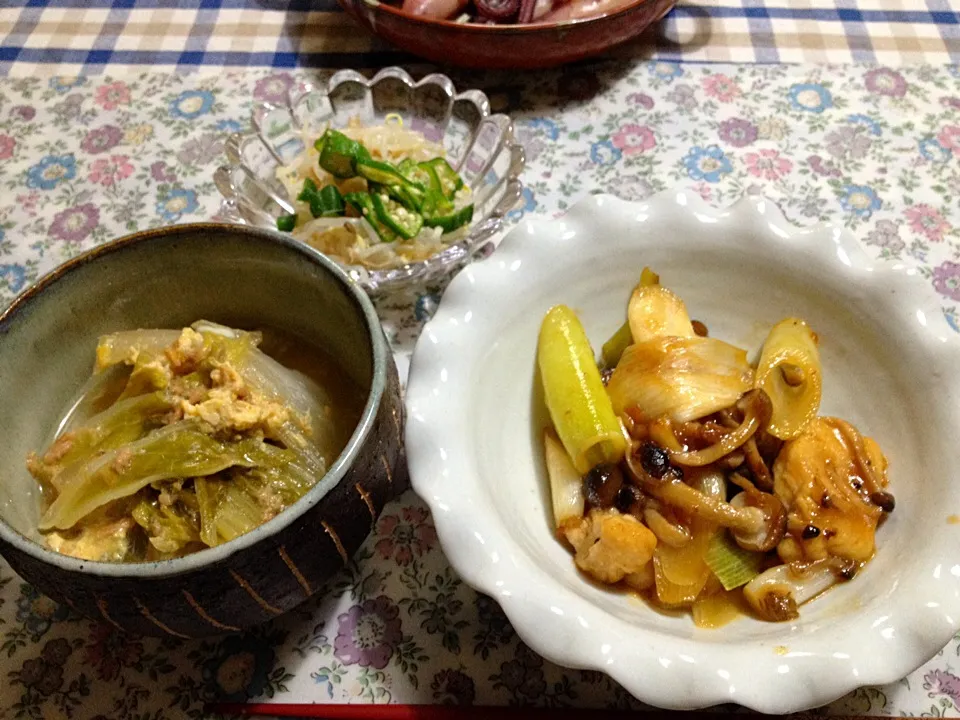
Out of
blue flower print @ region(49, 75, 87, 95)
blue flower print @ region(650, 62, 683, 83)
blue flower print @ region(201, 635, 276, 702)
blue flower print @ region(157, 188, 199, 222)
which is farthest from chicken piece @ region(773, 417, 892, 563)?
blue flower print @ region(49, 75, 87, 95)

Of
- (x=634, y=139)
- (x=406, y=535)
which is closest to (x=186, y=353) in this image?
(x=406, y=535)

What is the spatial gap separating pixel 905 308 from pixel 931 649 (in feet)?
1.66

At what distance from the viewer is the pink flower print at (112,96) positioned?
189 cm

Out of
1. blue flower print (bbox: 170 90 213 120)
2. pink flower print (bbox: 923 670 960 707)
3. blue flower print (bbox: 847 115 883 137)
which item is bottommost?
pink flower print (bbox: 923 670 960 707)

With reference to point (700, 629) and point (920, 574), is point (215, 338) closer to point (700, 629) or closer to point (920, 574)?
point (700, 629)

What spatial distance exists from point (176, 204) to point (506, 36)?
836mm

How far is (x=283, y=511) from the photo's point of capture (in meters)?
0.81

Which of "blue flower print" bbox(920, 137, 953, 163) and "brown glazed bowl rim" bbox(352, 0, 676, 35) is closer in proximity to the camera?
"brown glazed bowl rim" bbox(352, 0, 676, 35)

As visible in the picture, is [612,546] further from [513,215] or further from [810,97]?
[810,97]

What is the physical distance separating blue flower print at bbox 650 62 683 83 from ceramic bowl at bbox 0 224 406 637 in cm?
128

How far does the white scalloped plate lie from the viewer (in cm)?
83

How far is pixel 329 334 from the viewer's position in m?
1.12

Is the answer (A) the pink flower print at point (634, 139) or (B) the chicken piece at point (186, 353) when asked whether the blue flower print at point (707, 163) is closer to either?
(A) the pink flower print at point (634, 139)

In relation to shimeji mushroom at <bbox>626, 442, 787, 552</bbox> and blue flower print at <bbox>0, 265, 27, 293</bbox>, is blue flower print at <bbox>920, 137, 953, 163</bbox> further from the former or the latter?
blue flower print at <bbox>0, 265, 27, 293</bbox>
